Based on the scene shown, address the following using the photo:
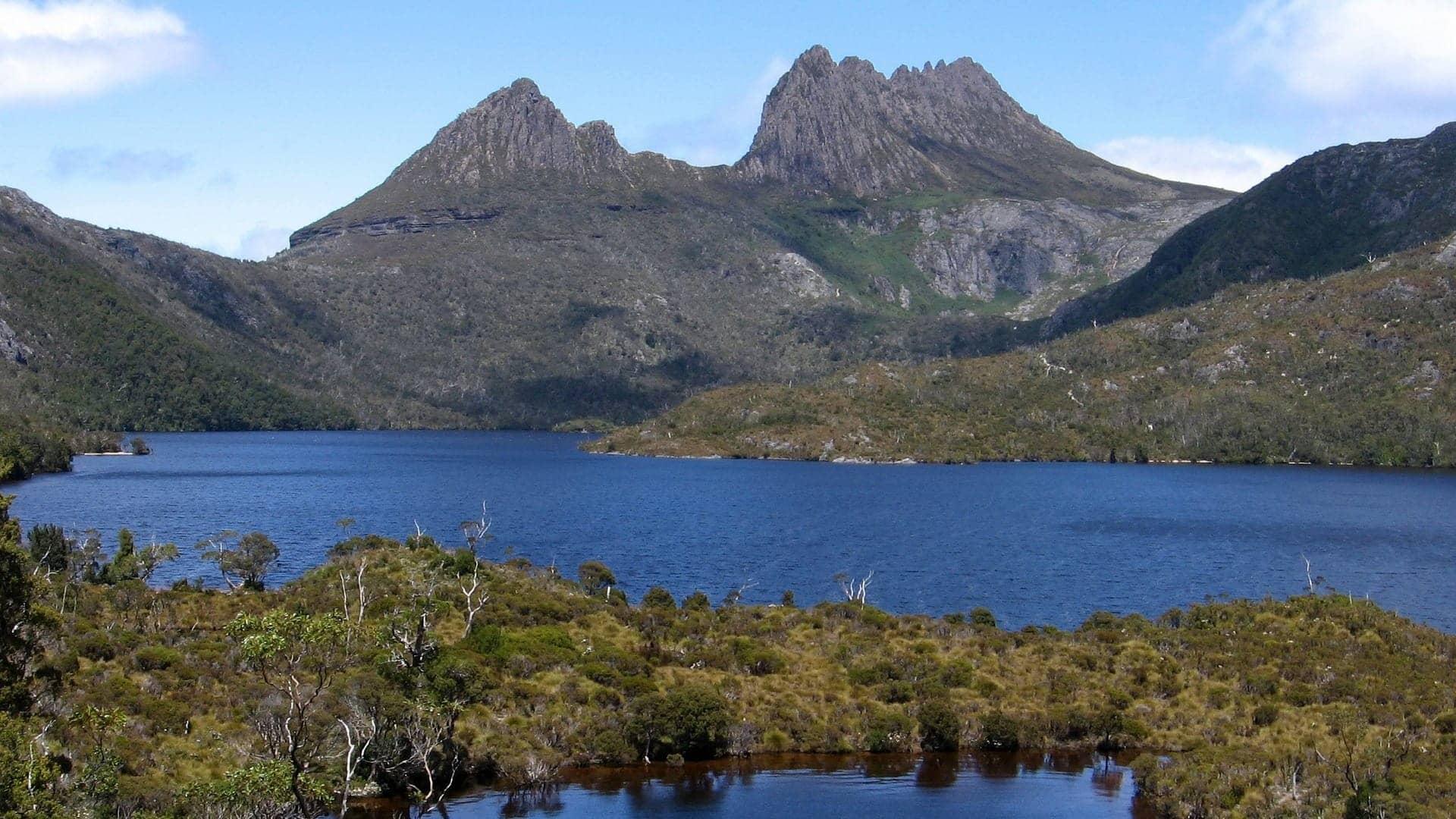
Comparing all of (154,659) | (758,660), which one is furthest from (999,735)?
(154,659)

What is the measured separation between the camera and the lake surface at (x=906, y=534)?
105 m

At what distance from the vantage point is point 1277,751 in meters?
52.3

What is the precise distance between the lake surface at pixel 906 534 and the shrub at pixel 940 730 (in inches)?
1224

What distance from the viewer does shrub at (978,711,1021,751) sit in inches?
2267

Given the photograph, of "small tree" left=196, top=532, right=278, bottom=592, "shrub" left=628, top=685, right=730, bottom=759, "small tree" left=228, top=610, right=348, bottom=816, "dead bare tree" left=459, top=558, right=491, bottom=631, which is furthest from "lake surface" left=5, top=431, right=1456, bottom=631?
"small tree" left=228, top=610, right=348, bottom=816

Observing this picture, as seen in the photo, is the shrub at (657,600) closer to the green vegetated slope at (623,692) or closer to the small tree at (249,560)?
the green vegetated slope at (623,692)

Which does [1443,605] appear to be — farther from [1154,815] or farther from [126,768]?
[126,768]

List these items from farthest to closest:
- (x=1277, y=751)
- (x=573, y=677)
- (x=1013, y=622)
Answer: (x=1013, y=622)
(x=573, y=677)
(x=1277, y=751)

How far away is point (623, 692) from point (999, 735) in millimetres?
17869

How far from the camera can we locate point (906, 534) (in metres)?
142

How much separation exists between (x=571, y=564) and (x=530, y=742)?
6289 centimetres

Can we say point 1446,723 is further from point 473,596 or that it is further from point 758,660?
point 473,596

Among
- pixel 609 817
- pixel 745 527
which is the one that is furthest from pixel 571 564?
pixel 609 817

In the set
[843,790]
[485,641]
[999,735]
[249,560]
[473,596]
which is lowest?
[843,790]
